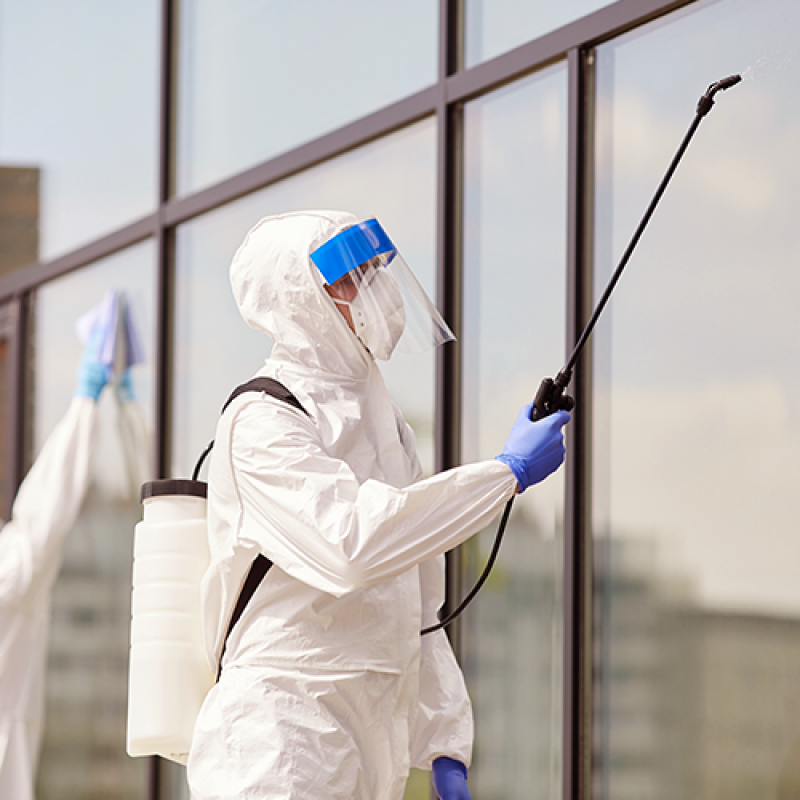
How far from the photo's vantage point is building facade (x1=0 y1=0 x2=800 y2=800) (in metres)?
2.19

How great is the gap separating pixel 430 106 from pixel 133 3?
1827 mm

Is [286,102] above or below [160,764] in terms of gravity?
above

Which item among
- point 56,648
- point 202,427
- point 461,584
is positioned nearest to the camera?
point 461,584

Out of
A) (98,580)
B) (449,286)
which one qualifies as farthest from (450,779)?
(98,580)

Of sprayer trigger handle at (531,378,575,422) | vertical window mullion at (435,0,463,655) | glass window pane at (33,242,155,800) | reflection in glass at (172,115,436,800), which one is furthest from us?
glass window pane at (33,242,155,800)

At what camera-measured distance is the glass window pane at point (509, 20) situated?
2.59 m

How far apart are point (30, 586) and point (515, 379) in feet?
5.48

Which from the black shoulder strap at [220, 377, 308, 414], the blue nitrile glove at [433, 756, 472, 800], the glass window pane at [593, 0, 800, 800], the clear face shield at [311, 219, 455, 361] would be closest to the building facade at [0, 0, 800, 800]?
the glass window pane at [593, 0, 800, 800]

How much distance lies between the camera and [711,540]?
2256 millimetres

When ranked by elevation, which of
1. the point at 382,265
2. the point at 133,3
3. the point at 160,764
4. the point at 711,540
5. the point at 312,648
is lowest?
the point at 160,764

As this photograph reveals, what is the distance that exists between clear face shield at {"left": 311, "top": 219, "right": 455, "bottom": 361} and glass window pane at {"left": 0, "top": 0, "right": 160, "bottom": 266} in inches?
85.3

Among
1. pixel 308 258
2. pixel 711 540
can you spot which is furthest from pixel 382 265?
pixel 711 540

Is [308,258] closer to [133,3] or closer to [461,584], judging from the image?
[461,584]

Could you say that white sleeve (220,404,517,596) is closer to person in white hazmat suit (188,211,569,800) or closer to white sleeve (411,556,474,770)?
person in white hazmat suit (188,211,569,800)
